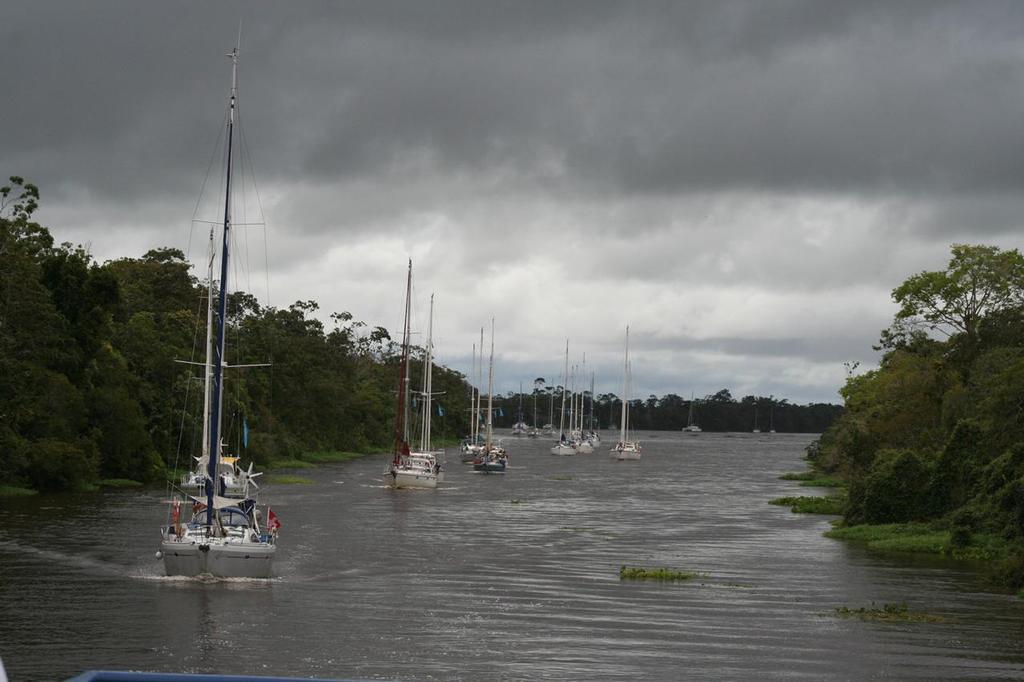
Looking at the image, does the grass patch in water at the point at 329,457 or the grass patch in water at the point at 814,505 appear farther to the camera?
the grass patch in water at the point at 329,457

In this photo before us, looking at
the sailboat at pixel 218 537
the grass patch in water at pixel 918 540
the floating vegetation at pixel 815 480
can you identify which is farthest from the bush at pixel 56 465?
the floating vegetation at pixel 815 480

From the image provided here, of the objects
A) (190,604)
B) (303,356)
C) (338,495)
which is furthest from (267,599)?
(303,356)

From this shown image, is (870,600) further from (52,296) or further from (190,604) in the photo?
(52,296)

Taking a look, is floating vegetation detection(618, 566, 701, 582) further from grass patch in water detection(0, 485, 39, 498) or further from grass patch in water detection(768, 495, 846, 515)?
grass patch in water detection(0, 485, 39, 498)

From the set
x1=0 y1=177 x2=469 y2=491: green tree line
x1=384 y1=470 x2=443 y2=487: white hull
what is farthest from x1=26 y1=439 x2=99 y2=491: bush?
x1=384 y1=470 x2=443 y2=487: white hull

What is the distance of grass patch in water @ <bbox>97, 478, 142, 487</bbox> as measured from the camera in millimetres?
84613

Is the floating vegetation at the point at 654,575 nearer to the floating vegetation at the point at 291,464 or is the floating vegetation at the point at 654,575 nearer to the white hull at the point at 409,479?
the white hull at the point at 409,479

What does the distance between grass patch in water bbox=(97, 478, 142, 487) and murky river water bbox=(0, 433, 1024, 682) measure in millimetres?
15384

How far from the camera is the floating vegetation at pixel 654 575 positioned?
44.3m

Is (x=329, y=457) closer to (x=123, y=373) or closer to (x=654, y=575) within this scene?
(x=123, y=373)

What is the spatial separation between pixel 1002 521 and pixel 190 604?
32139mm

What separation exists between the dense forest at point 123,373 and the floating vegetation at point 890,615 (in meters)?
29.3

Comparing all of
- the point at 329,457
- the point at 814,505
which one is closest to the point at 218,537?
the point at 814,505

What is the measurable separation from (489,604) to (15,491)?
4430 cm
